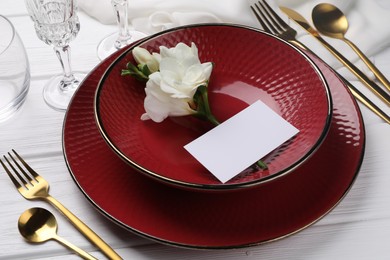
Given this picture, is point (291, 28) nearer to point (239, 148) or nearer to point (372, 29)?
point (372, 29)

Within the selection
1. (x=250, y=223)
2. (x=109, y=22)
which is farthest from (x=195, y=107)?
(x=109, y=22)

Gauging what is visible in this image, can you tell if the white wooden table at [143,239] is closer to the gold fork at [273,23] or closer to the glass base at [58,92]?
the glass base at [58,92]

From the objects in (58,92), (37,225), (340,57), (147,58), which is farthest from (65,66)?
(340,57)

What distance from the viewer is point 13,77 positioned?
2.24ft

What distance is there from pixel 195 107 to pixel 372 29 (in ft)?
1.10

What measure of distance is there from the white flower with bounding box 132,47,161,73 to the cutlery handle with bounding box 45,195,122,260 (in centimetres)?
19

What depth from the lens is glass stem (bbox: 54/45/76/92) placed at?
26.2 inches

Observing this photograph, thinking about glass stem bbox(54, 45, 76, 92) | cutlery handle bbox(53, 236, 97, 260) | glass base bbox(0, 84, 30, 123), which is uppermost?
glass stem bbox(54, 45, 76, 92)

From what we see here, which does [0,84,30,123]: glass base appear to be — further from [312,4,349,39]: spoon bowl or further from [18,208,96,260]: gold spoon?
[312,4,349,39]: spoon bowl

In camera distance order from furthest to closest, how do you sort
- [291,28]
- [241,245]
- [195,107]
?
[291,28] < [195,107] < [241,245]

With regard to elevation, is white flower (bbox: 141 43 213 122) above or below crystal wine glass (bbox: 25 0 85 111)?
above

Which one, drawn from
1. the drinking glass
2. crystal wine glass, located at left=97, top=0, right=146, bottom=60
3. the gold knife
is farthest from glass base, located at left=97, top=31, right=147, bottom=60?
the gold knife

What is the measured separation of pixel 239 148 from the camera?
57 centimetres

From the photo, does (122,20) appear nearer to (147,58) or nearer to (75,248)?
(147,58)
